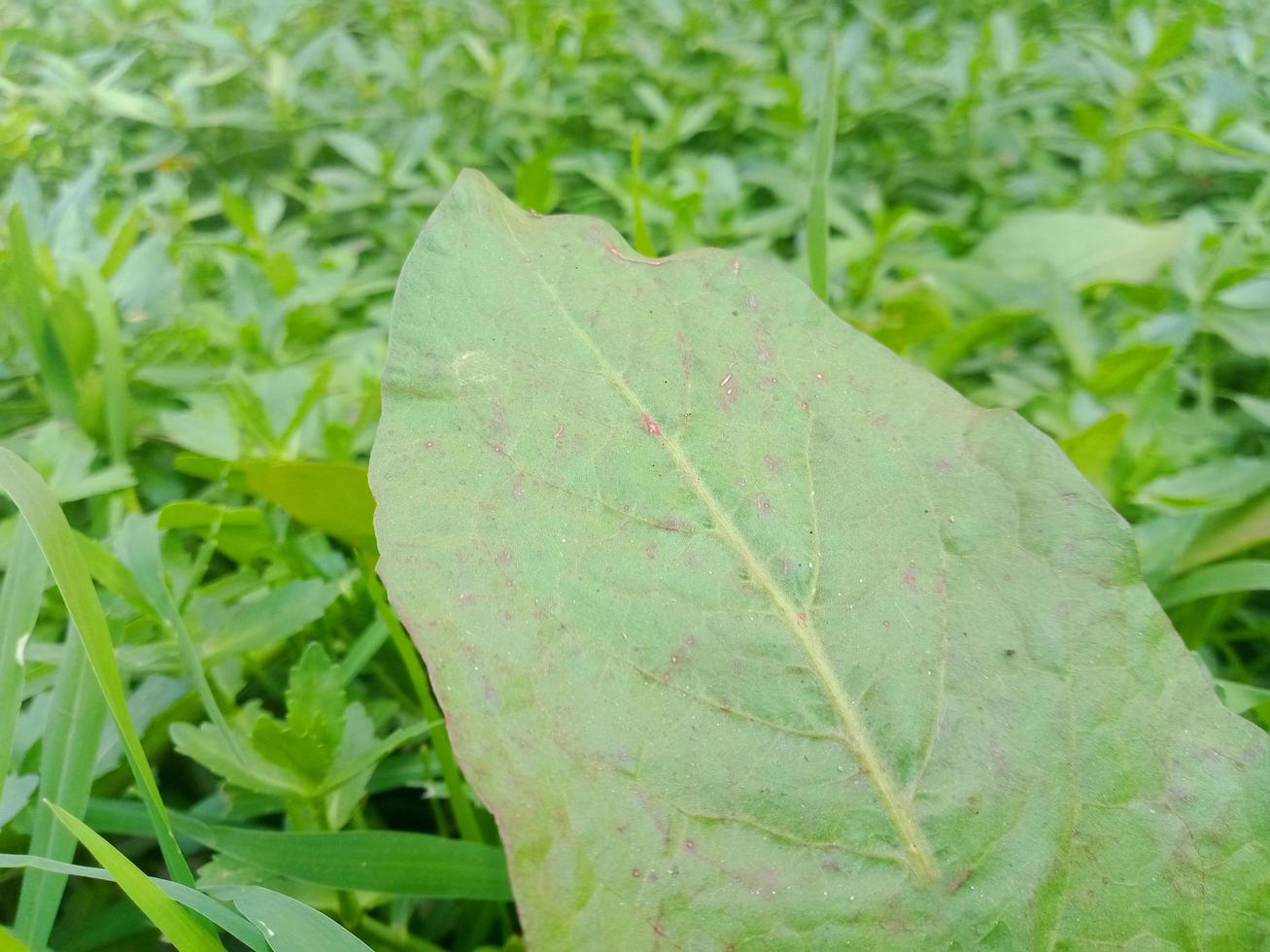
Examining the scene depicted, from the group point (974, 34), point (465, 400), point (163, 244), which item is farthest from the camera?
point (974, 34)

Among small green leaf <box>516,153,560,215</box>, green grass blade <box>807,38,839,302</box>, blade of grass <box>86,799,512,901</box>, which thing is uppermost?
green grass blade <box>807,38,839,302</box>

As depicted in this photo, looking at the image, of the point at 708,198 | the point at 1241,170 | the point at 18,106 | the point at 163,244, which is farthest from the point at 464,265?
the point at 18,106

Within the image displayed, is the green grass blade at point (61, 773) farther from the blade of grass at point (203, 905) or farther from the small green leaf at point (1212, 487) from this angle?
the small green leaf at point (1212, 487)

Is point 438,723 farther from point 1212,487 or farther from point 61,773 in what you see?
point 1212,487

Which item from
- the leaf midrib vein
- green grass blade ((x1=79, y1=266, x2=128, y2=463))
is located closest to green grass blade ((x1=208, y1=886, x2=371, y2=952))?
the leaf midrib vein

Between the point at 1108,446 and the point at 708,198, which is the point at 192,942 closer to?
the point at 1108,446

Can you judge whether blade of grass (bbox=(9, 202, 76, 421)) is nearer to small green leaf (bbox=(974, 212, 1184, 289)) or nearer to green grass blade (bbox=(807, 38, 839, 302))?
green grass blade (bbox=(807, 38, 839, 302))
